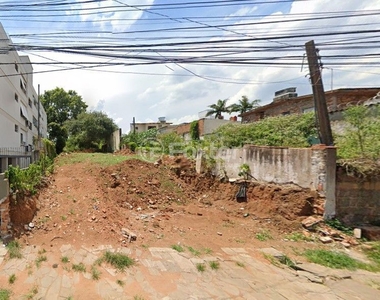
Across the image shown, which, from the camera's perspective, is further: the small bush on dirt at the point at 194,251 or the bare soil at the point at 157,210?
the bare soil at the point at 157,210

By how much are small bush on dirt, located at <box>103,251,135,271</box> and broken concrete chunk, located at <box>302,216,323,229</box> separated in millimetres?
4707

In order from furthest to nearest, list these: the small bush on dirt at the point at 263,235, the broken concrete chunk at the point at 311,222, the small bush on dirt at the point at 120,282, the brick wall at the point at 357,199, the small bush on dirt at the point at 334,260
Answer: the brick wall at the point at 357,199, the broken concrete chunk at the point at 311,222, the small bush on dirt at the point at 263,235, the small bush on dirt at the point at 334,260, the small bush on dirt at the point at 120,282

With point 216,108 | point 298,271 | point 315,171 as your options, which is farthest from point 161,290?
point 216,108

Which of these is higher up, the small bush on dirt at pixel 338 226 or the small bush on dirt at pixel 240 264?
the small bush on dirt at pixel 338 226

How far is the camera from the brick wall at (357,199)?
6.90m

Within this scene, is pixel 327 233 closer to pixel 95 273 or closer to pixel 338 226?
pixel 338 226

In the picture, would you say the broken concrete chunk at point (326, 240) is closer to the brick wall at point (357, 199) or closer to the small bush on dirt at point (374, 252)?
the small bush on dirt at point (374, 252)

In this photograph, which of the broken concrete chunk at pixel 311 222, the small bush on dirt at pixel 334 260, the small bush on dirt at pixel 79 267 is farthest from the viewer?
the broken concrete chunk at pixel 311 222

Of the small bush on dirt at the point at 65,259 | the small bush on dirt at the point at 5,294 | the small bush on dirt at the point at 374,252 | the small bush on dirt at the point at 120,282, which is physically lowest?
the small bush on dirt at the point at 374,252

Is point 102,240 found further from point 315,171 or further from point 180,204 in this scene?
point 315,171

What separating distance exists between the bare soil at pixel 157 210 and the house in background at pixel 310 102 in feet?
17.8

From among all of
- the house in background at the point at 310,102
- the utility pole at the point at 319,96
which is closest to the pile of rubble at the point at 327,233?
the utility pole at the point at 319,96

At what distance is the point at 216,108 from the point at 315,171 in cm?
2651

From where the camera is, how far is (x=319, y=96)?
7359mm
